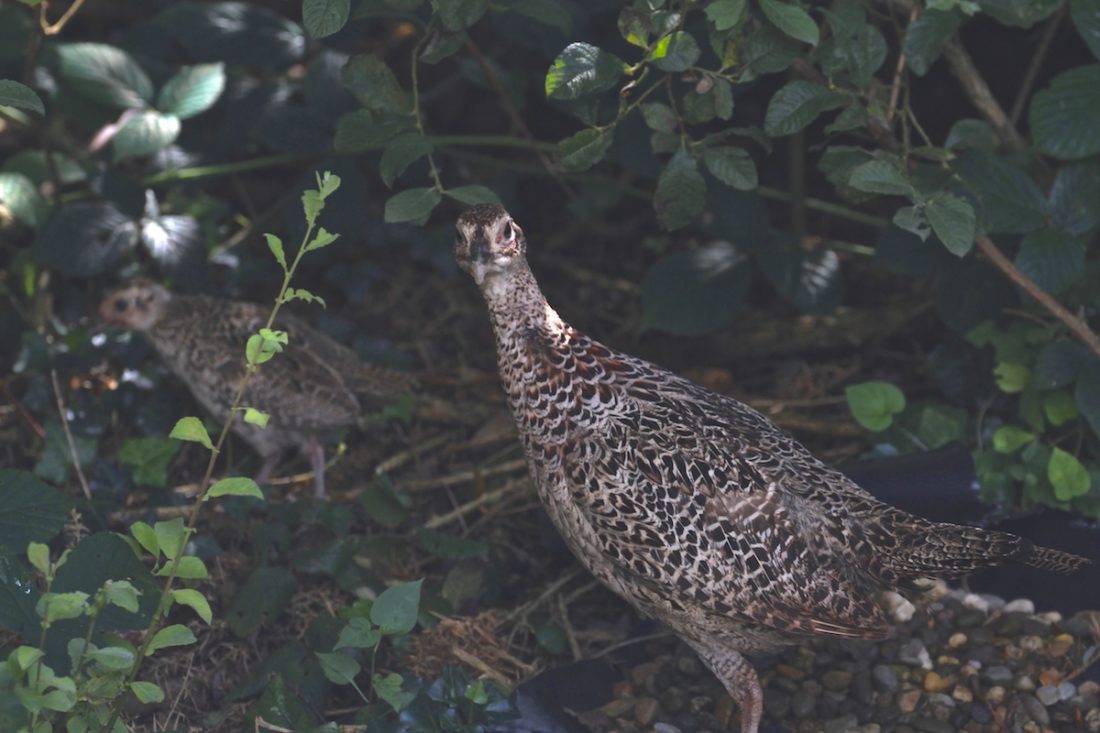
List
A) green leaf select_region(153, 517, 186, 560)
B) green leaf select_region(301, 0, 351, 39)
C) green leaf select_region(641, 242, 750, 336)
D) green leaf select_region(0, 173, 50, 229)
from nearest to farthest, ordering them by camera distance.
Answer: green leaf select_region(153, 517, 186, 560), green leaf select_region(301, 0, 351, 39), green leaf select_region(641, 242, 750, 336), green leaf select_region(0, 173, 50, 229)

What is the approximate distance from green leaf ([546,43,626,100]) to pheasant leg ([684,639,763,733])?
4.76ft

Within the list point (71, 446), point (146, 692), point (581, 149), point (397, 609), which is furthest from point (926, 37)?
point (71, 446)

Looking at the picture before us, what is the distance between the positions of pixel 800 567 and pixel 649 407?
0.56 meters

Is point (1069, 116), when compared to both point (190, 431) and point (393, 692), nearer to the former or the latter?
point (393, 692)

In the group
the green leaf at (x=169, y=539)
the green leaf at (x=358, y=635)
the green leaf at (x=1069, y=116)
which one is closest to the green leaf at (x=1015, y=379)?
the green leaf at (x=1069, y=116)

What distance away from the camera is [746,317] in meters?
5.32

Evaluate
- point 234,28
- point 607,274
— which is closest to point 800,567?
point 607,274

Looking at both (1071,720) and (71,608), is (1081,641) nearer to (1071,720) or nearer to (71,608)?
(1071,720)

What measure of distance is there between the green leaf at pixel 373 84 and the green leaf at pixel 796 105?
0.99 metres

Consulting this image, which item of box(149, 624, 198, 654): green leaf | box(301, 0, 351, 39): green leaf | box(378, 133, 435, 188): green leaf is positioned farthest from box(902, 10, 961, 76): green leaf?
box(149, 624, 198, 654): green leaf

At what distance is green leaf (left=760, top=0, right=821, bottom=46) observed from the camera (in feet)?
11.1

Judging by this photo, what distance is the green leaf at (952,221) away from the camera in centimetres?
350

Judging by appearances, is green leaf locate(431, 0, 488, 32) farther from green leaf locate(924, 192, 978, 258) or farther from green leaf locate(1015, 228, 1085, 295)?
green leaf locate(1015, 228, 1085, 295)

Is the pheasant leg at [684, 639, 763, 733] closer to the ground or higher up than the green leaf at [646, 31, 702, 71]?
closer to the ground
